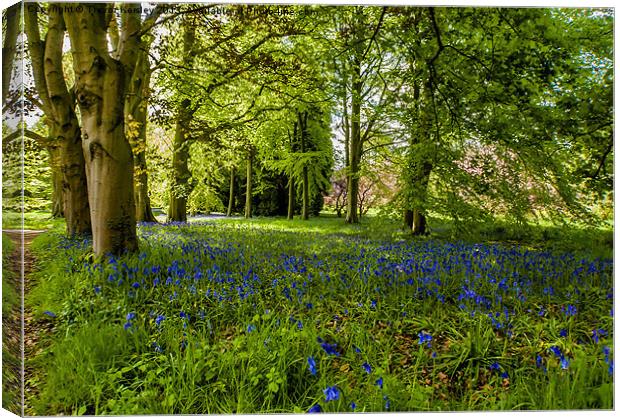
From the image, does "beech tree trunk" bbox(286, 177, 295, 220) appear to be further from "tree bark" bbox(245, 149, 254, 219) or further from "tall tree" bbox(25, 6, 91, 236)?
"tall tree" bbox(25, 6, 91, 236)

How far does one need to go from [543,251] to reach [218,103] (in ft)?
9.30

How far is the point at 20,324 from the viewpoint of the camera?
198 centimetres

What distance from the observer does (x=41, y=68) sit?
2.54 meters

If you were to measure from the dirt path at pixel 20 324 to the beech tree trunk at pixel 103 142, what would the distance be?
20.7 inches

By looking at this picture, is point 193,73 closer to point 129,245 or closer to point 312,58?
point 312,58

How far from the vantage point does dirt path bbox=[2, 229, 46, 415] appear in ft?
6.08

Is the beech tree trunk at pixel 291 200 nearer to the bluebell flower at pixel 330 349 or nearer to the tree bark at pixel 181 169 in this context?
the tree bark at pixel 181 169

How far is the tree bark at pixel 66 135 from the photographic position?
253 cm

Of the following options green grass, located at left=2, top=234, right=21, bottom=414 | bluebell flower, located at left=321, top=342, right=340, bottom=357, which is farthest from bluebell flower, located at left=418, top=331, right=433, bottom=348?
green grass, located at left=2, top=234, right=21, bottom=414

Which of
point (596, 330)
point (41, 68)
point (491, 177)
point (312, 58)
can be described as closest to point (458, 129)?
point (491, 177)

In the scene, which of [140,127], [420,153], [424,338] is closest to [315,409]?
[424,338]

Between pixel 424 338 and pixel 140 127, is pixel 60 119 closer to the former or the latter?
pixel 140 127

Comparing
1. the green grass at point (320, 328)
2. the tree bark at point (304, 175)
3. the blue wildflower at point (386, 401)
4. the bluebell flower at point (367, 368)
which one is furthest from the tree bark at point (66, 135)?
the blue wildflower at point (386, 401)

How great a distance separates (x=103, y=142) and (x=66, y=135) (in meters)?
0.29
